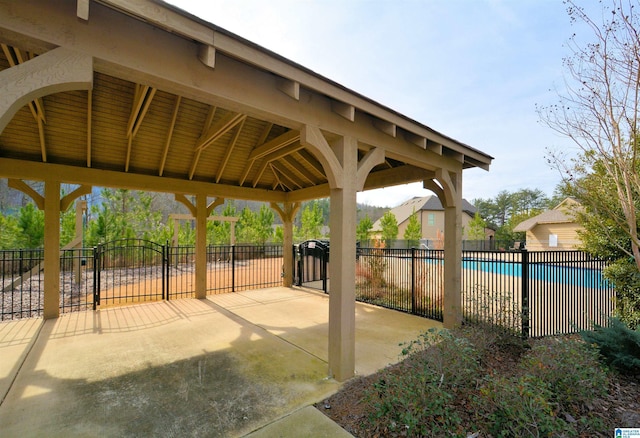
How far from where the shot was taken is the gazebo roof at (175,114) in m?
2.25

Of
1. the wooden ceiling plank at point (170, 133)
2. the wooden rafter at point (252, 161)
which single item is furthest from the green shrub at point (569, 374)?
the wooden ceiling plank at point (170, 133)

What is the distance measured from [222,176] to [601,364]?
8445 mm

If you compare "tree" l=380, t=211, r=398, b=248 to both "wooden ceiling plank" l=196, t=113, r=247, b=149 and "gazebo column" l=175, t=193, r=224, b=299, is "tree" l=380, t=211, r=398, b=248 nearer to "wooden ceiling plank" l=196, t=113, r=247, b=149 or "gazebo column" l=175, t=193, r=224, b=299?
"gazebo column" l=175, t=193, r=224, b=299

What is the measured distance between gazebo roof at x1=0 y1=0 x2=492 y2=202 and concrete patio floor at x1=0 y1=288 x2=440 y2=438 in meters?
2.84

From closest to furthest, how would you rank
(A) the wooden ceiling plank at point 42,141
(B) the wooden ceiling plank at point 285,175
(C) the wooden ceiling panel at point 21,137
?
(A) the wooden ceiling plank at point 42,141 < (C) the wooden ceiling panel at point 21,137 < (B) the wooden ceiling plank at point 285,175

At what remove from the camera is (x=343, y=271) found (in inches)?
147

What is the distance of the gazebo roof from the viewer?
2248 mm

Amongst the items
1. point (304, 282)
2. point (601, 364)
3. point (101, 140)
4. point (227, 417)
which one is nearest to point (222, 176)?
point (101, 140)

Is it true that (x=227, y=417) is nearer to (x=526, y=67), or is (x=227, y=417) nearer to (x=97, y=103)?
(x=97, y=103)

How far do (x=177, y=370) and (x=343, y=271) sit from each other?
268 centimetres

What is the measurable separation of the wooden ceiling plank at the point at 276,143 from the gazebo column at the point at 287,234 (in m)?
2.79

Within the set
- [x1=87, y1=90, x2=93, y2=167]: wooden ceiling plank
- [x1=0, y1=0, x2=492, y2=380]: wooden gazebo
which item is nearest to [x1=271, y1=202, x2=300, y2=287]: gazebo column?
[x1=0, y1=0, x2=492, y2=380]: wooden gazebo

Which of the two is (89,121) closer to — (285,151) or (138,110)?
(138,110)

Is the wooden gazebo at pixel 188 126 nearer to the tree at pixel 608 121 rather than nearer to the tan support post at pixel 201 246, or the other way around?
the tan support post at pixel 201 246
